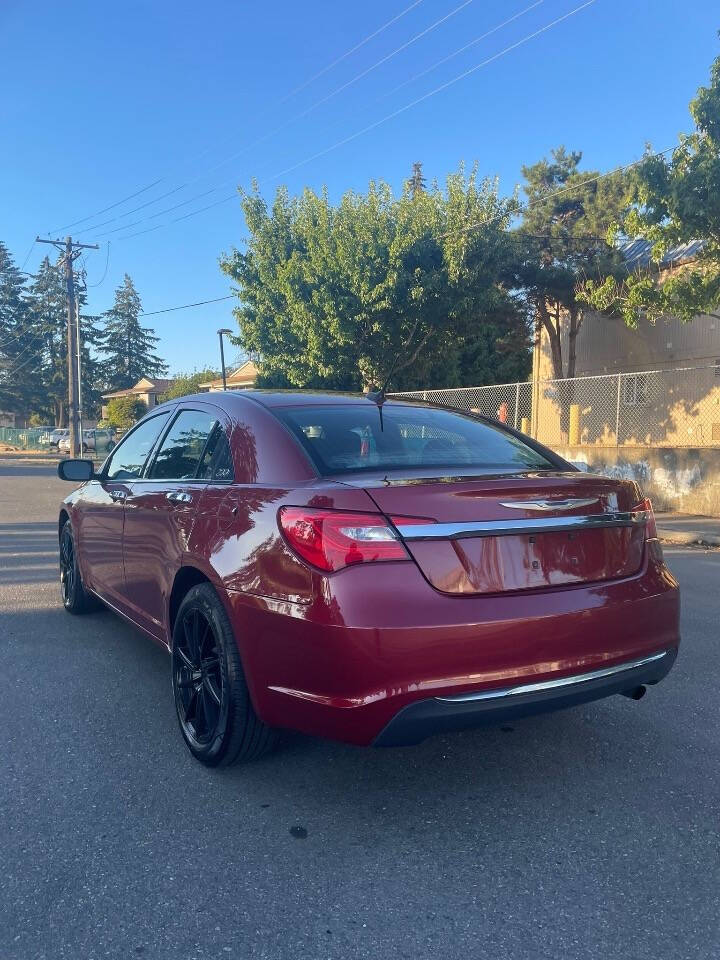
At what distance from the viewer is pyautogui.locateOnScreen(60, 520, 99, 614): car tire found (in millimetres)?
5551

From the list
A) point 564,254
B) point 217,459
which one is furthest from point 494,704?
point 564,254

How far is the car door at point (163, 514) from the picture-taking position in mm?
3521

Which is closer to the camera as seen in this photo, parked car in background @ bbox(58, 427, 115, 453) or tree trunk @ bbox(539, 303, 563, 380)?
tree trunk @ bbox(539, 303, 563, 380)

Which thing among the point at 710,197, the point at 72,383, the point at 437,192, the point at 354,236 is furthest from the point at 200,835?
the point at 72,383

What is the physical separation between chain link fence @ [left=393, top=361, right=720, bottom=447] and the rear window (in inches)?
397

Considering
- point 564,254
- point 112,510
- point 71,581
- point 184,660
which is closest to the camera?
point 184,660

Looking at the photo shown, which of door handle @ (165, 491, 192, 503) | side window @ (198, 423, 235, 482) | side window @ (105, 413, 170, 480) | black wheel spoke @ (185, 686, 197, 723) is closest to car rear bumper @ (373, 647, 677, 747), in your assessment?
black wheel spoke @ (185, 686, 197, 723)

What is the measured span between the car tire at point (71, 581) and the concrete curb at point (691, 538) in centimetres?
787

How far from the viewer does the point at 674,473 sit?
515 inches

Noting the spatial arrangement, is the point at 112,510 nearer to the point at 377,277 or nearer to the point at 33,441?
the point at 377,277

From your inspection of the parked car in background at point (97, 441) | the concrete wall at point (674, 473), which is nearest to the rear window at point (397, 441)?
the concrete wall at point (674, 473)

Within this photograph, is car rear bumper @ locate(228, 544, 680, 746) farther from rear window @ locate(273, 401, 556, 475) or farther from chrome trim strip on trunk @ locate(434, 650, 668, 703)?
rear window @ locate(273, 401, 556, 475)

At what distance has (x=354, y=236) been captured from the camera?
1852cm

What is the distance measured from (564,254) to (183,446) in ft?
68.6
